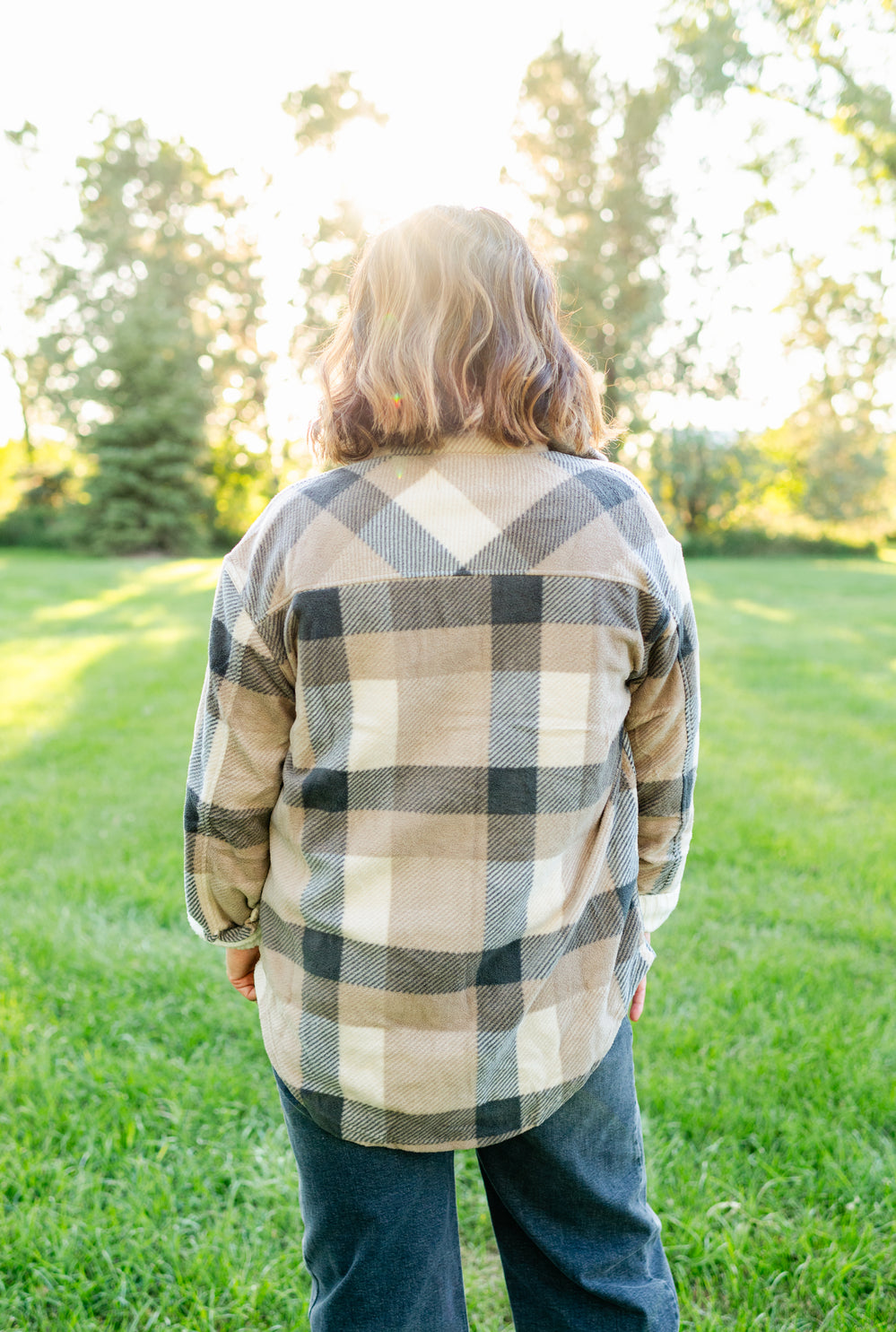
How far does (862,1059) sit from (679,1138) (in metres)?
0.63

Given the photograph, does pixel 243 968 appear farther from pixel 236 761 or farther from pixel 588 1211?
pixel 588 1211

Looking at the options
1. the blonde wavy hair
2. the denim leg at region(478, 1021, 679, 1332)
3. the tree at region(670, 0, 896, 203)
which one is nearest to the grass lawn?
the denim leg at region(478, 1021, 679, 1332)

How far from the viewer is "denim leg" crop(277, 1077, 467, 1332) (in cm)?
108

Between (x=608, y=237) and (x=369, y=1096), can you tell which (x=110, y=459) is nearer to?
(x=608, y=237)

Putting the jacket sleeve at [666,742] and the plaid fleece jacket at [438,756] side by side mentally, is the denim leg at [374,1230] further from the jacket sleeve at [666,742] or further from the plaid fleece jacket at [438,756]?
the jacket sleeve at [666,742]

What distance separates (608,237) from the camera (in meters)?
22.0

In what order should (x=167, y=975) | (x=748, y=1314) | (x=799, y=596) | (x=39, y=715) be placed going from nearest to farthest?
(x=748, y=1314)
(x=167, y=975)
(x=39, y=715)
(x=799, y=596)

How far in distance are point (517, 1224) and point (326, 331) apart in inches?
680

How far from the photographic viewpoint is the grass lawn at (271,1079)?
1.77m

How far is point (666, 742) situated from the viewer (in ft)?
4.12

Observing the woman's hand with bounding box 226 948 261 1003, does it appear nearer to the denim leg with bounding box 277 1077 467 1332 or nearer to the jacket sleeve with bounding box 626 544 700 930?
the denim leg with bounding box 277 1077 467 1332

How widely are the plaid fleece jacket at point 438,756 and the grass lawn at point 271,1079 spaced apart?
1059 mm

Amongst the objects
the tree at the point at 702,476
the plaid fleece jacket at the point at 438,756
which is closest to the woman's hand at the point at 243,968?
the plaid fleece jacket at the point at 438,756

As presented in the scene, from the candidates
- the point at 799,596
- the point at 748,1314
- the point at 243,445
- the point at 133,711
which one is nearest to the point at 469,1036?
the point at 748,1314
